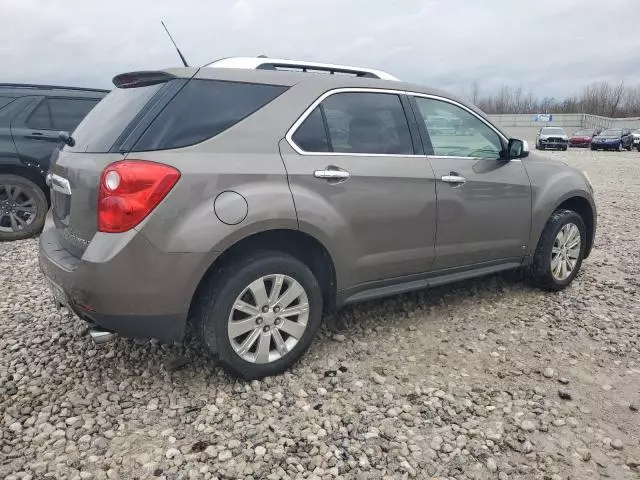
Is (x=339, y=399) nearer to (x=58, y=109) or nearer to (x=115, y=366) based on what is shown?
(x=115, y=366)

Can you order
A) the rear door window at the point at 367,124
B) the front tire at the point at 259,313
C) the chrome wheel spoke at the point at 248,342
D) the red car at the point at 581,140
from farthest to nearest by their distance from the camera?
the red car at the point at 581,140 < the rear door window at the point at 367,124 < the chrome wheel spoke at the point at 248,342 < the front tire at the point at 259,313

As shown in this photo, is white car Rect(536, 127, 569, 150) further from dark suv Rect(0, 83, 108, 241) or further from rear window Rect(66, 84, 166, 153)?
rear window Rect(66, 84, 166, 153)

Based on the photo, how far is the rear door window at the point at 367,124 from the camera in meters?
3.22

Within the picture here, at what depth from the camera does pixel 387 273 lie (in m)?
3.48

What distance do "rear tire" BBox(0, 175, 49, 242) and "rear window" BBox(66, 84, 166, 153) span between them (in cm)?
370

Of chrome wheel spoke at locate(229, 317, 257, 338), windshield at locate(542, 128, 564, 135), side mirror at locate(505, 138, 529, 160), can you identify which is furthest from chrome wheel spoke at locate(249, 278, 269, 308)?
windshield at locate(542, 128, 564, 135)

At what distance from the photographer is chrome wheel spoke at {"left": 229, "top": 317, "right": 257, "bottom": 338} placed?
9.42 feet

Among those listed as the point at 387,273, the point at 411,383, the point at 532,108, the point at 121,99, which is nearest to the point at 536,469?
the point at 411,383

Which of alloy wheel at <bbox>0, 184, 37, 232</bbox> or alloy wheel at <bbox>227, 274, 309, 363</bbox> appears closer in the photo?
alloy wheel at <bbox>227, 274, 309, 363</bbox>

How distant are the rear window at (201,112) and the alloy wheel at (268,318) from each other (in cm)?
87

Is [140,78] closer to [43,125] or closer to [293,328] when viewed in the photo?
[293,328]

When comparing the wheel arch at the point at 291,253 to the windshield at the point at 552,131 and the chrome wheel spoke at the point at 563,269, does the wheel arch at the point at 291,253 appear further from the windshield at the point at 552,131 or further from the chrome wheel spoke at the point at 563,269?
the windshield at the point at 552,131

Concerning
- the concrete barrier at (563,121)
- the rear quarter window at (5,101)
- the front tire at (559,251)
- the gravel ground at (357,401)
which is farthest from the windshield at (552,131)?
the rear quarter window at (5,101)

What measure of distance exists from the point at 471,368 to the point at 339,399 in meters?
0.95
